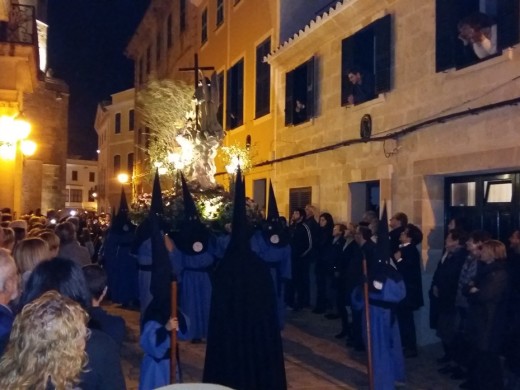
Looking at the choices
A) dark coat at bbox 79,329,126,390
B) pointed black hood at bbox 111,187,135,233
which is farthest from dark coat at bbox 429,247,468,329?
pointed black hood at bbox 111,187,135,233

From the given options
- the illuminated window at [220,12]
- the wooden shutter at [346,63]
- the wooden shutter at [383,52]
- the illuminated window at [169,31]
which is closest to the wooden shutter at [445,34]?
the wooden shutter at [383,52]

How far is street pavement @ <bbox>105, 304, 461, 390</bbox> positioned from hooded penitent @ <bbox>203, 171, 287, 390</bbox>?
186 centimetres

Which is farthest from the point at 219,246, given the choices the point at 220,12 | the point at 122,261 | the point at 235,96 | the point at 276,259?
the point at 220,12

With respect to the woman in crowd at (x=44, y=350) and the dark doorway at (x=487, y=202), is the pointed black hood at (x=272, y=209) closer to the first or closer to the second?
the dark doorway at (x=487, y=202)

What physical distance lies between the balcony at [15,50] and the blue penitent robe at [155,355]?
1043 cm

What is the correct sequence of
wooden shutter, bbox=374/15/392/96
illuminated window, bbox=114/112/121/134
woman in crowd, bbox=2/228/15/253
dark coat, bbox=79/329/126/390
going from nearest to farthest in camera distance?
dark coat, bbox=79/329/126/390 < woman in crowd, bbox=2/228/15/253 < wooden shutter, bbox=374/15/392/96 < illuminated window, bbox=114/112/121/134

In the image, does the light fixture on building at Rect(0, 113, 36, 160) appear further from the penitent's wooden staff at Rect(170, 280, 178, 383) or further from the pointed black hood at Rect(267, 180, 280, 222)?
the penitent's wooden staff at Rect(170, 280, 178, 383)

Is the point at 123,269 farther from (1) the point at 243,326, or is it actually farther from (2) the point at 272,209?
(1) the point at 243,326

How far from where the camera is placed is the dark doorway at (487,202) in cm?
867

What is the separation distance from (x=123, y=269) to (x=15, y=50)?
17.5 feet

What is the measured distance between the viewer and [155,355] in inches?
207

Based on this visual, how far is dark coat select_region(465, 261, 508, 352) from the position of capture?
655 cm

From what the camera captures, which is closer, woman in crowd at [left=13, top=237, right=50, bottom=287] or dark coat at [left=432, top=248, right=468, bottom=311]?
woman in crowd at [left=13, top=237, right=50, bottom=287]

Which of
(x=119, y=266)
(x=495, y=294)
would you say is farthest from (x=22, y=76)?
(x=495, y=294)
